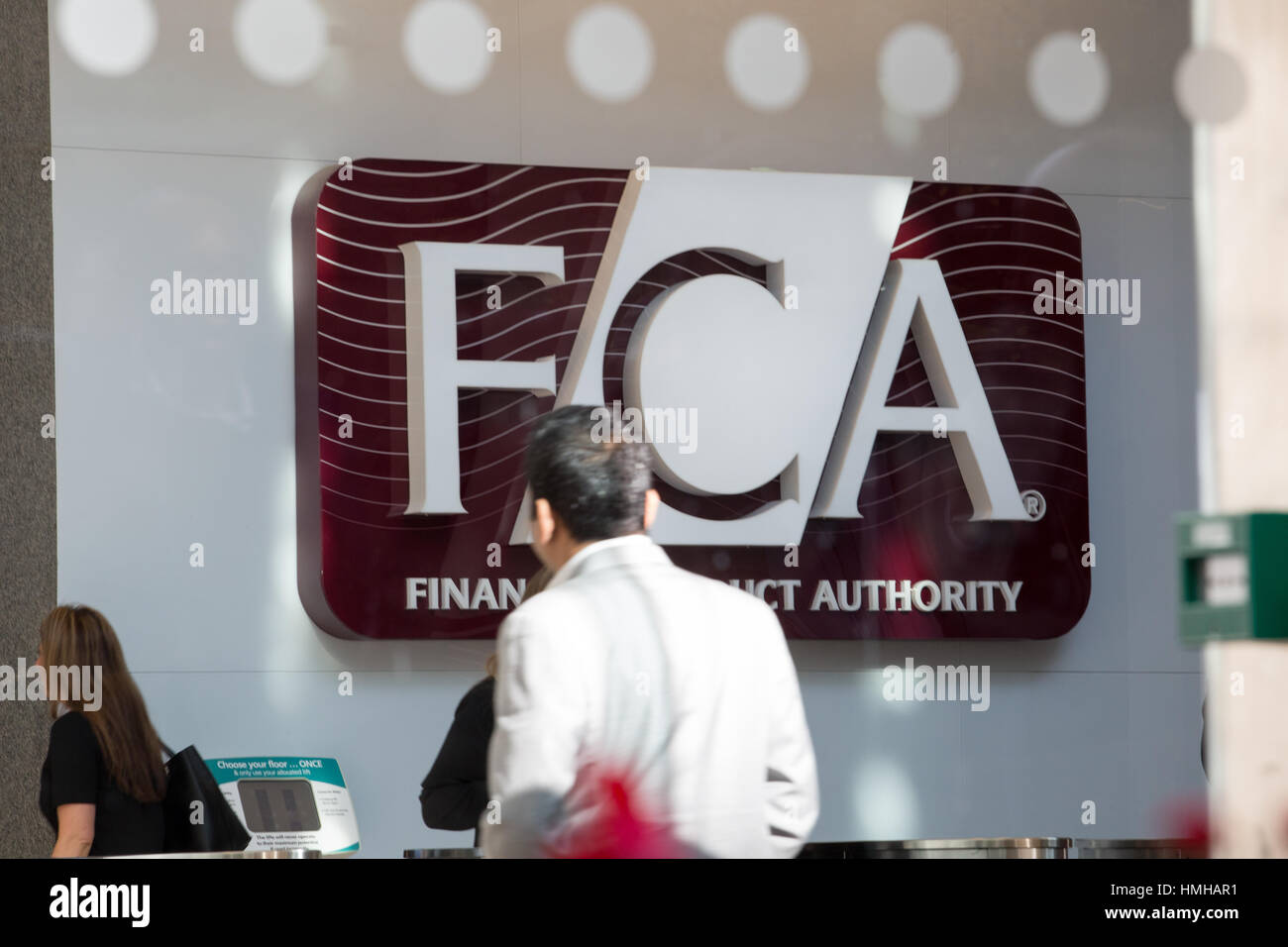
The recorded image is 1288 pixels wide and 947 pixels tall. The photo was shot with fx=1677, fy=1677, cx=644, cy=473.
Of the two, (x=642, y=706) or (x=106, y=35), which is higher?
(x=106, y=35)

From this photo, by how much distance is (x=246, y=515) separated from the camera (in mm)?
3857

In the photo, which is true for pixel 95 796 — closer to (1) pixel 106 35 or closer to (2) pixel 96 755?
(2) pixel 96 755

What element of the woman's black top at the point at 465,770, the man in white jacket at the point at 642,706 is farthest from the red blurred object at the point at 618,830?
the woman's black top at the point at 465,770

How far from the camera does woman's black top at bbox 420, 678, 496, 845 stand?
314 cm

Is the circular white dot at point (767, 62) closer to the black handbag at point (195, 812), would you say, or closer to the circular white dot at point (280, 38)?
the circular white dot at point (280, 38)

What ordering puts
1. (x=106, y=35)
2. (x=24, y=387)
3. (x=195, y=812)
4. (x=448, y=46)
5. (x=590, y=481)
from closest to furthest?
(x=590, y=481)
(x=195, y=812)
(x=24, y=387)
(x=106, y=35)
(x=448, y=46)

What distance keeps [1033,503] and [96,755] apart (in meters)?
2.38

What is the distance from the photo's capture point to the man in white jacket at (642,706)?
1.95m

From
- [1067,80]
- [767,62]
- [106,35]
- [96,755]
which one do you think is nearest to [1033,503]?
[1067,80]

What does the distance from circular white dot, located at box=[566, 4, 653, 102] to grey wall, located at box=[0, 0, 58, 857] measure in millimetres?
1256

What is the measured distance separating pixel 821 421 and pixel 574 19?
1.17m

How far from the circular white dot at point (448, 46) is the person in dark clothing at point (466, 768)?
1.37 metres

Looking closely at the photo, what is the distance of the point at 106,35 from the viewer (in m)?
3.86

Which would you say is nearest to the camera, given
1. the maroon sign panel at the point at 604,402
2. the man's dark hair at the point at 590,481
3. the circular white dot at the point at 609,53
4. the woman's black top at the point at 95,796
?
the man's dark hair at the point at 590,481
